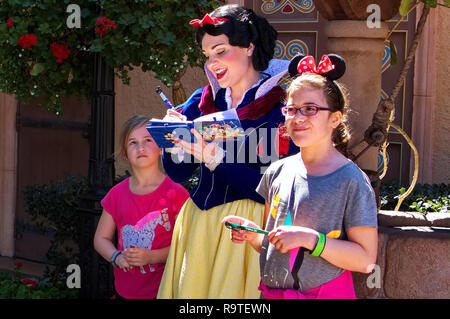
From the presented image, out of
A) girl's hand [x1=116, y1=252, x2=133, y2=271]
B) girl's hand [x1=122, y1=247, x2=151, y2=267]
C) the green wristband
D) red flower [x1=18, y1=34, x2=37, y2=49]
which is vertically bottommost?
girl's hand [x1=116, y1=252, x2=133, y2=271]

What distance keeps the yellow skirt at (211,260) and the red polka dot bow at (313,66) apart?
0.53 m

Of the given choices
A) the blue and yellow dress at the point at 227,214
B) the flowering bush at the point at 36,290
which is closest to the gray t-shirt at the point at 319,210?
the blue and yellow dress at the point at 227,214

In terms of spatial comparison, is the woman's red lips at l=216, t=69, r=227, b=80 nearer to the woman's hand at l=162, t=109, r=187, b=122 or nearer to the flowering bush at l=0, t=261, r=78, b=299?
the woman's hand at l=162, t=109, r=187, b=122

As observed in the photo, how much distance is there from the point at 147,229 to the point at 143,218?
5 cm

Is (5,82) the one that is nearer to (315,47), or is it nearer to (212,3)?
(212,3)

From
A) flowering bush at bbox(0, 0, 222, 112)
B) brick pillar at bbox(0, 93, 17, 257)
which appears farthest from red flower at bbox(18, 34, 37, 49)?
brick pillar at bbox(0, 93, 17, 257)

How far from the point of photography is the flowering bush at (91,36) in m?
3.77

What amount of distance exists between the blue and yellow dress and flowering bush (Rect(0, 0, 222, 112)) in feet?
4.09

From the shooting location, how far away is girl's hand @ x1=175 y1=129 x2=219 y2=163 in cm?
251

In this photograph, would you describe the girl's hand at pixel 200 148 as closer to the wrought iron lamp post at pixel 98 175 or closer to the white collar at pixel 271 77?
the white collar at pixel 271 77

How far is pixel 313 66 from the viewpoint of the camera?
7.55ft

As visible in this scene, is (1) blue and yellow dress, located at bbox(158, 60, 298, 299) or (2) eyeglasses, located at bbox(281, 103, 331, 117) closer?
(2) eyeglasses, located at bbox(281, 103, 331, 117)

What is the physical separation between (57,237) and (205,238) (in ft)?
7.63

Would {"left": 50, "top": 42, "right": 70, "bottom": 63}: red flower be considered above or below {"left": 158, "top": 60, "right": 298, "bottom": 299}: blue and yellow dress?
above
